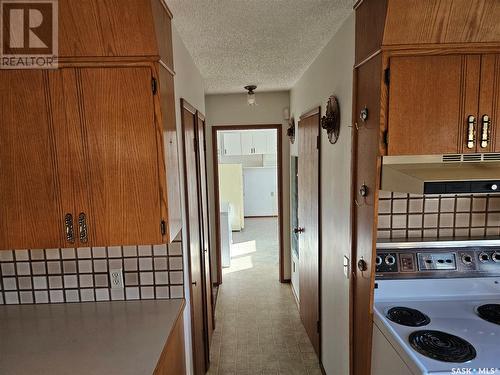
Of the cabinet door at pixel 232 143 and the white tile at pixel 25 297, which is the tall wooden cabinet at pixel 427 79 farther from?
the cabinet door at pixel 232 143

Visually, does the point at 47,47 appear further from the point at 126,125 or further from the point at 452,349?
the point at 452,349

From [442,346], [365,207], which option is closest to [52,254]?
[365,207]

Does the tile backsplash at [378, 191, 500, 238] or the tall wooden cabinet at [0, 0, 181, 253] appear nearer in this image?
the tall wooden cabinet at [0, 0, 181, 253]

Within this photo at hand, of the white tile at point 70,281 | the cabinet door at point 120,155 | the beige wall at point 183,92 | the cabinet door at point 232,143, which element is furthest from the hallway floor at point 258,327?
the cabinet door at point 232,143

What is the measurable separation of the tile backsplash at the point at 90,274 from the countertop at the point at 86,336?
53mm

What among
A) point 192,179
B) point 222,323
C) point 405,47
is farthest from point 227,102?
point 405,47

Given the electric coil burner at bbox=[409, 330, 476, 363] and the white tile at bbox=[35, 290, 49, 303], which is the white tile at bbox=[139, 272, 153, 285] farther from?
the electric coil burner at bbox=[409, 330, 476, 363]

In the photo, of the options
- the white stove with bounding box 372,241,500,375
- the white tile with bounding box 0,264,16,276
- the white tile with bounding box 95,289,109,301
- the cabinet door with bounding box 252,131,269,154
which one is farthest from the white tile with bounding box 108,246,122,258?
the cabinet door with bounding box 252,131,269,154

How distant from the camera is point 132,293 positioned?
5.97 feet

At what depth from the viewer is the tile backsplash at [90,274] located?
5.84ft

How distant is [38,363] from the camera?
1.28 m

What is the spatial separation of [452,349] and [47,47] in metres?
2.11

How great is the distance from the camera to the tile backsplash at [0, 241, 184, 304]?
70.1 inches

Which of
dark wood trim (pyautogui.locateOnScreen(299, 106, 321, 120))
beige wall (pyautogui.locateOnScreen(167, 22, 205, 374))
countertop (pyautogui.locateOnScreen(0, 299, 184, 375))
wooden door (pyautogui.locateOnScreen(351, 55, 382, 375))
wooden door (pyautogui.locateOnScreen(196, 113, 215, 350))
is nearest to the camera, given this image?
countertop (pyautogui.locateOnScreen(0, 299, 184, 375))
